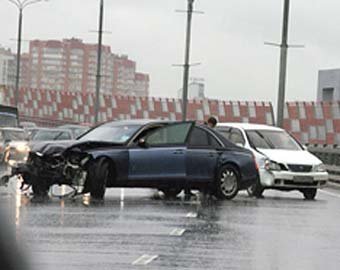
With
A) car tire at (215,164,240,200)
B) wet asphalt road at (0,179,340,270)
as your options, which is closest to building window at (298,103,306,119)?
car tire at (215,164,240,200)

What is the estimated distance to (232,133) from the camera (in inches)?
926

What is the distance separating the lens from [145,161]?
19219 millimetres

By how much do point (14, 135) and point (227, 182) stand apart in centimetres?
1049

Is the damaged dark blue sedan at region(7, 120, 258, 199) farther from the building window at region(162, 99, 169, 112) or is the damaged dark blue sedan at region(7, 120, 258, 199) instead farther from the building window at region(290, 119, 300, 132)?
the building window at region(162, 99, 169, 112)

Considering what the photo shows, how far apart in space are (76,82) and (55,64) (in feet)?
14.6

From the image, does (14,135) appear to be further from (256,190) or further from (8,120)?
(256,190)

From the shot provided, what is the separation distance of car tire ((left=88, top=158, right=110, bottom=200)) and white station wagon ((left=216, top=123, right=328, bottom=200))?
4434 millimetres

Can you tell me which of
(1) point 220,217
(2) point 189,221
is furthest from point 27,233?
(1) point 220,217

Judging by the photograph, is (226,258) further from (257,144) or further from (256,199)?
(257,144)

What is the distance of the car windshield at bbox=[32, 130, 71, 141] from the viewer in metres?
33.0

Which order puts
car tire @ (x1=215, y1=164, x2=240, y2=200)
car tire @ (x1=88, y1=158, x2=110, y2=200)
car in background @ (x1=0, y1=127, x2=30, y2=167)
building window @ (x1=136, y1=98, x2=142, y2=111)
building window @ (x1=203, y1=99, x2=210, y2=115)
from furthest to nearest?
building window @ (x1=136, y1=98, x2=142, y2=111), building window @ (x1=203, y1=99, x2=210, y2=115), car in background @ (x1=0, y1=127, x2=30, y2=167), car tire @ (x1=215, y1=164, x2=240, y2=200), car tire @ (x1=88, y1=158, x2=110, y2=200)

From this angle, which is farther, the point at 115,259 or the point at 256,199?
the point at 256,199

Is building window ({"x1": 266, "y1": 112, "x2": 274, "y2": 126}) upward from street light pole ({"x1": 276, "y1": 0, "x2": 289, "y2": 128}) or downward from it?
downward

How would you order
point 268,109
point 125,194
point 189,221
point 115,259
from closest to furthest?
point 115,259 → point 189,221 → point 125,194 → point 268,109
